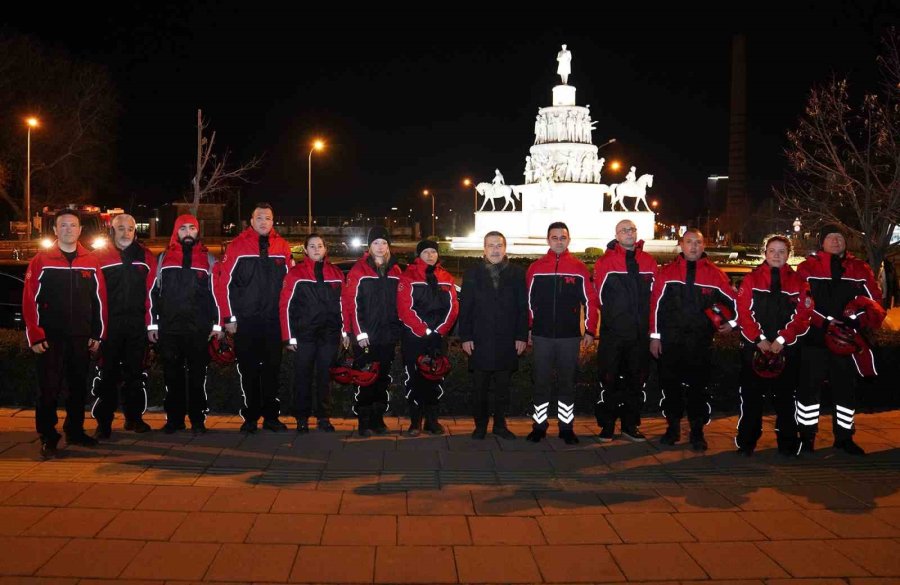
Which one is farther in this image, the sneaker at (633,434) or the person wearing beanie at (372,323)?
the person wearing beanie at (372,323)

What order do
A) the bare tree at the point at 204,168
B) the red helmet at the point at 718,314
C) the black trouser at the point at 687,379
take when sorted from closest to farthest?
the red helmet at the point at 718,314, the black trouser at the point at 687,379, the bare tree at the point at 204,168

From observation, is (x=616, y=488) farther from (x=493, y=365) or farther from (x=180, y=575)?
(x=180, y=575)

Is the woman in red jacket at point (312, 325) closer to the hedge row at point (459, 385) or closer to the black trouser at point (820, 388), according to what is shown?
the hedge row at point (459, 385)

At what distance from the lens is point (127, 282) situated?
7602 mm

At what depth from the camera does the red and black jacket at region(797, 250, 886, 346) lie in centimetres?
739

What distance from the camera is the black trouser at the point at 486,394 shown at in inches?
304

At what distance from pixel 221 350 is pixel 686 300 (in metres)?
4.70

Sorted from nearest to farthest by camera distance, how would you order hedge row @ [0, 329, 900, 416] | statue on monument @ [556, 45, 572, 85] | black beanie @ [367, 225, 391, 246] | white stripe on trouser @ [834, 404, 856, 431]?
white stripe on trouser @ [834, 404, 856, 431]
black beanie @ [367, 225, 391, 246]
hedge row @ [0, 329, 900, 416]
statue on monument @ [556, 45, 572, 85]

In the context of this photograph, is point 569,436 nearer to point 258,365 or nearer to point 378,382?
point 378,382

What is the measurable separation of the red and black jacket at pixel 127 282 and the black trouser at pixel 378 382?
2164 millimetres

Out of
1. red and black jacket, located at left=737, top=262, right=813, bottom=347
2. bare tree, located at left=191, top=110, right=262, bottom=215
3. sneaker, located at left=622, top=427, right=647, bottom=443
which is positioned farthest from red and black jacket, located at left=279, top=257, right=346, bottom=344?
bare tree, located at left=191, top=110, right=262, bottom=215

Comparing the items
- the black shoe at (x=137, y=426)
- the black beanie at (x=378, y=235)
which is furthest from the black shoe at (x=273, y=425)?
the black beanie at (x=378, y=235)

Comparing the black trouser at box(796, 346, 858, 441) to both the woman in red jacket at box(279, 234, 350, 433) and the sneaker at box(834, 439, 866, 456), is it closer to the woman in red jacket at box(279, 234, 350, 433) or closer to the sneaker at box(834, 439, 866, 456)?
the sneaker at box(834, 439, 866, 456)

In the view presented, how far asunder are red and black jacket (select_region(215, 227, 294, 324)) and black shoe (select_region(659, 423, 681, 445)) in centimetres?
406
